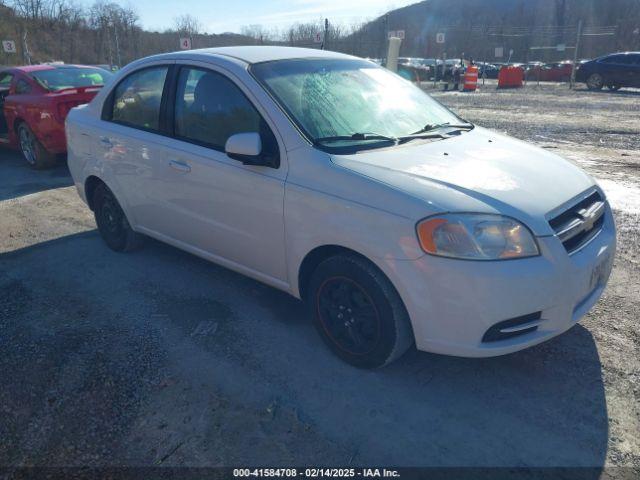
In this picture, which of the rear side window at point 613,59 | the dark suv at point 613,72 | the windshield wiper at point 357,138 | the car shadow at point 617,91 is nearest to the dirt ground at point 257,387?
the windshield wiper at point 357,138

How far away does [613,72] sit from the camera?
21297 mm

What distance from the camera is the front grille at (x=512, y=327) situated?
8.18 feet

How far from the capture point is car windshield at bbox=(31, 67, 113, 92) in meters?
7.96

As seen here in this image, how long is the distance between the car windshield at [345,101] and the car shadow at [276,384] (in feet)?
4.45

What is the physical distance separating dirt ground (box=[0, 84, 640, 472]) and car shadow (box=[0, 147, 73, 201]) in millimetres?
3251

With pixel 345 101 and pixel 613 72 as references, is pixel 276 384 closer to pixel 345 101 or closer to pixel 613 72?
pixel 345 101

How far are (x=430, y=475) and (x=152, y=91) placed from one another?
11.1ft

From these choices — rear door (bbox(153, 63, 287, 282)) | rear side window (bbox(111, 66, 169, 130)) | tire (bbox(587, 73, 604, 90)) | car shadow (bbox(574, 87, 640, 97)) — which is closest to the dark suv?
tire (bbox(587, 73, 604, 90))

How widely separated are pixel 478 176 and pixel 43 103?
7.08 meters

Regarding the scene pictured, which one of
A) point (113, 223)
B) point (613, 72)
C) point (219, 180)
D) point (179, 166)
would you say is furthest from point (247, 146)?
point (613, 72)

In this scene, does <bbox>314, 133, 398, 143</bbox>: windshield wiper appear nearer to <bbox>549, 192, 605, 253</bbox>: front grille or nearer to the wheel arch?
the wheel arch

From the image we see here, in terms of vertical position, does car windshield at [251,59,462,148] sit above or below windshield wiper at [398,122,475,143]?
above

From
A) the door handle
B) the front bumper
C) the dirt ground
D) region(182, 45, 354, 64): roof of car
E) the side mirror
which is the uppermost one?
region(182, 45, 354, 64): roof of car

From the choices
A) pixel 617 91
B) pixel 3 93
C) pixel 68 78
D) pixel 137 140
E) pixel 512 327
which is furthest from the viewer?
pixel 617 91
